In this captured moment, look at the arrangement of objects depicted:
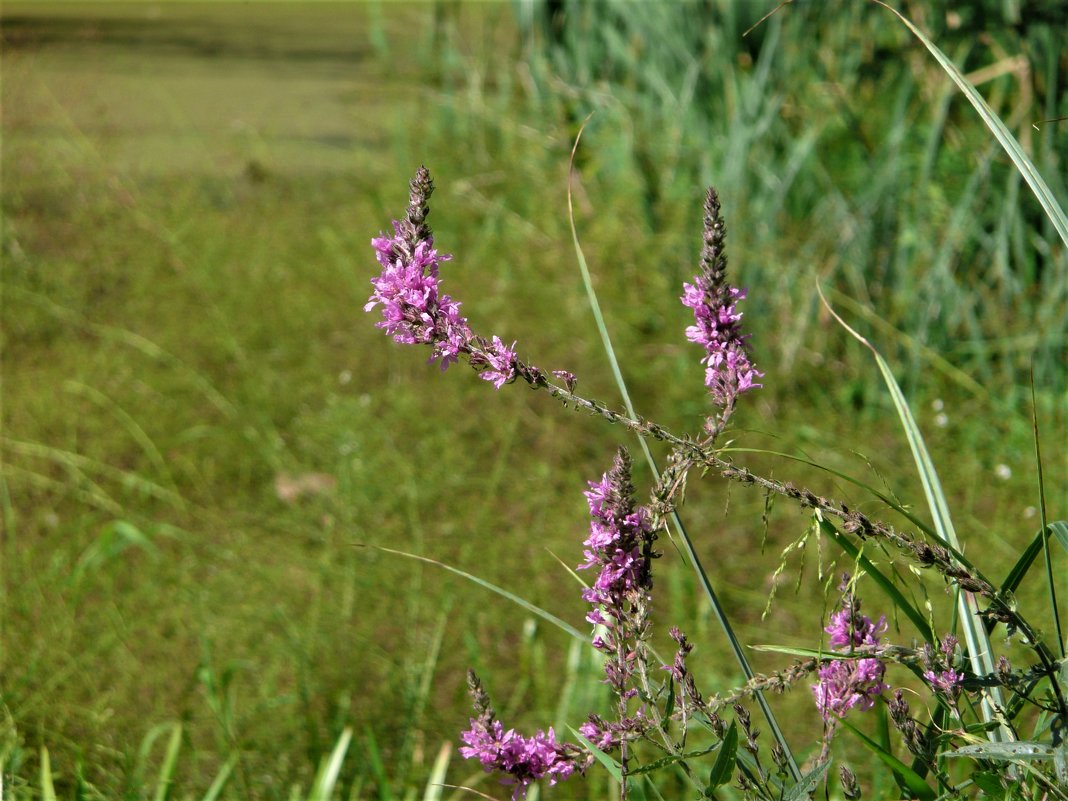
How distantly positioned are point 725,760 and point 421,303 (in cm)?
36

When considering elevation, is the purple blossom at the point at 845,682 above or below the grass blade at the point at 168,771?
above

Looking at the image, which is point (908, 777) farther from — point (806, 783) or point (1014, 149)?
point (1014, 149)

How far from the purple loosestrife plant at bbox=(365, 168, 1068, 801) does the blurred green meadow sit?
1.68ft

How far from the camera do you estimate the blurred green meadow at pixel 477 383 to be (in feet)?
5.68

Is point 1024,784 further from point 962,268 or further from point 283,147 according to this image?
point 283,147

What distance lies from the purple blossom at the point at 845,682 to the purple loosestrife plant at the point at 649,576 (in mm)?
24

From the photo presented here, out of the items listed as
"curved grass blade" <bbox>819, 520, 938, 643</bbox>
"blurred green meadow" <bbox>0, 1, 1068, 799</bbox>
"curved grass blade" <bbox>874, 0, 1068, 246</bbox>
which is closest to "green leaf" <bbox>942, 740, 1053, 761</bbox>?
"curved grass blade" <bbox>819, 520, 938, 643</bbox>

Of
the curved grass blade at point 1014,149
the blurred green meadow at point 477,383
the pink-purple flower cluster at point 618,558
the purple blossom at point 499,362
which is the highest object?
the blurred green meadow at point 477,383

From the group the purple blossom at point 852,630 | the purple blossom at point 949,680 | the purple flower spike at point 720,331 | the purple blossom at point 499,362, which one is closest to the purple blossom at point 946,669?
the purple blossom at point 949,680

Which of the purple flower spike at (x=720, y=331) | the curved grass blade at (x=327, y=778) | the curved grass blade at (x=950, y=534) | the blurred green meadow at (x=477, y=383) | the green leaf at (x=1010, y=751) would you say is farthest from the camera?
the blurred green meadow at (x=477, y=383)

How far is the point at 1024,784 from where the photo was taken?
0.83 metres

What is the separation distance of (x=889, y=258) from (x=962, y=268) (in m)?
0.18

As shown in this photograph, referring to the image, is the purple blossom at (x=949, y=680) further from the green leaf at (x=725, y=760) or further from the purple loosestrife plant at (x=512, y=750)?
the purple loosestrife plant at (x=512, y=750)

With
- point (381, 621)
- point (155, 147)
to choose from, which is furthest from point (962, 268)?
point (155, 147)
